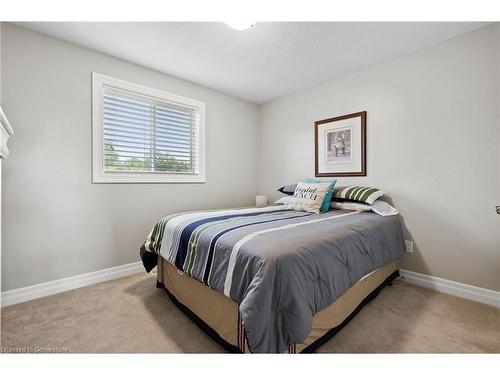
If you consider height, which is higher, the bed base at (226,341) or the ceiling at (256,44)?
the ceiling at (256,44)

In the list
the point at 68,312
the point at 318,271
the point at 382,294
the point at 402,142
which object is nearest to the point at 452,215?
the point at 402,142

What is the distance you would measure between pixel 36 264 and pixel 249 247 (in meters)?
2.05

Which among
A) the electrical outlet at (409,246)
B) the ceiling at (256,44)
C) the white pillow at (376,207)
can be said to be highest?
the ceiling at (256,44)

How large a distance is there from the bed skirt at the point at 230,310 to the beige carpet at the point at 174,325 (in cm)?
6

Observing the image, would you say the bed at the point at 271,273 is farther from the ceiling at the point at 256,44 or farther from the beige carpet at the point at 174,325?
the ceiling at the point at 256,44

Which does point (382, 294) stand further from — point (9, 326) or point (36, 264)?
point (36, 264)

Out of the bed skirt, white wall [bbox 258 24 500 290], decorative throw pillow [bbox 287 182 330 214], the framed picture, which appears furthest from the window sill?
white wall [bbox 258 24 500 290]

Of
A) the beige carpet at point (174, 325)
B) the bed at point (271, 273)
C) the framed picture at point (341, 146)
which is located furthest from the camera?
the framed picture at point (341, 146)

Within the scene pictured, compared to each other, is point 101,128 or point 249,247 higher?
point 101,128

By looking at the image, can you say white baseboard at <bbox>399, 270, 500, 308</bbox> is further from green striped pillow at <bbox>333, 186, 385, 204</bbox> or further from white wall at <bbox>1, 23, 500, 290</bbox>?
green striped pillow at <bbox>333, 186, 385, 204</bbox>

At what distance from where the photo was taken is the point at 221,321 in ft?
4.42

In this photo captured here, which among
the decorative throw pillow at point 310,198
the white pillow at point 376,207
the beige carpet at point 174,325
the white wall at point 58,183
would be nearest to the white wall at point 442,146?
the white pillow at point 376,207

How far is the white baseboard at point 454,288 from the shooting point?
1899 millimetres

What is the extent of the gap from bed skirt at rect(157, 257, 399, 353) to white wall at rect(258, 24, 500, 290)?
0.79m
